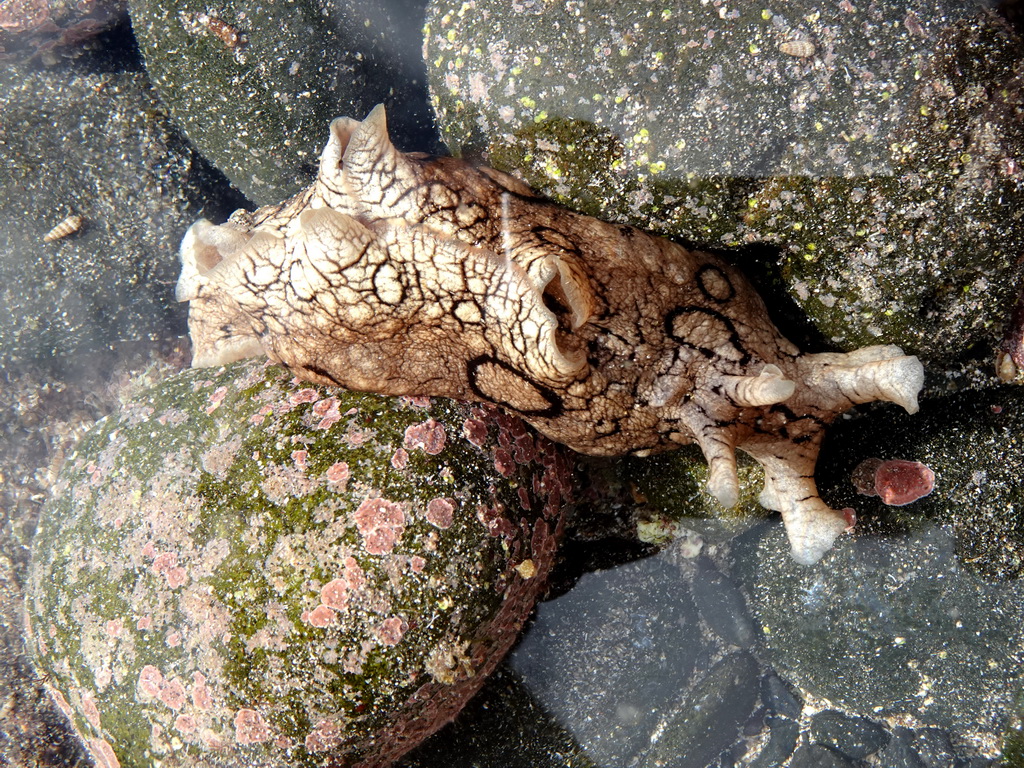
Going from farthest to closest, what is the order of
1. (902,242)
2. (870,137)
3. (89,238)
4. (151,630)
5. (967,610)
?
(89,238), (967,610), (151,630), (902,242), (870,137)

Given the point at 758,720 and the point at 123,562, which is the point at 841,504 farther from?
the point at 123,562

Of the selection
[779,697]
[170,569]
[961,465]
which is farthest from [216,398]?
[779,697]

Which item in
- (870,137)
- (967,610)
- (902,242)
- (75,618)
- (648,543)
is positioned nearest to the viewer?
(870,137)

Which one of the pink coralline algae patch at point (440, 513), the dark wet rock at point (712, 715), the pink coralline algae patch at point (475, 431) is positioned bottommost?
the dark wet rock at point (712, 715)

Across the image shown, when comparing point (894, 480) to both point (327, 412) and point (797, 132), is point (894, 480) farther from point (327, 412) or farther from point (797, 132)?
point (327, 412)

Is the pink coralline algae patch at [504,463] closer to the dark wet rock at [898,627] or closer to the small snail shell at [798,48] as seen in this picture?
the dark wet rock at [898,627]

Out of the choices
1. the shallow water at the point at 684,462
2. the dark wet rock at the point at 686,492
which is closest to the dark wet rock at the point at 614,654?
the shallow water at the point at 684,462

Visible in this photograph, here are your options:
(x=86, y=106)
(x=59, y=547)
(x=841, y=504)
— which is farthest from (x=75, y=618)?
(x=841, y=504)
